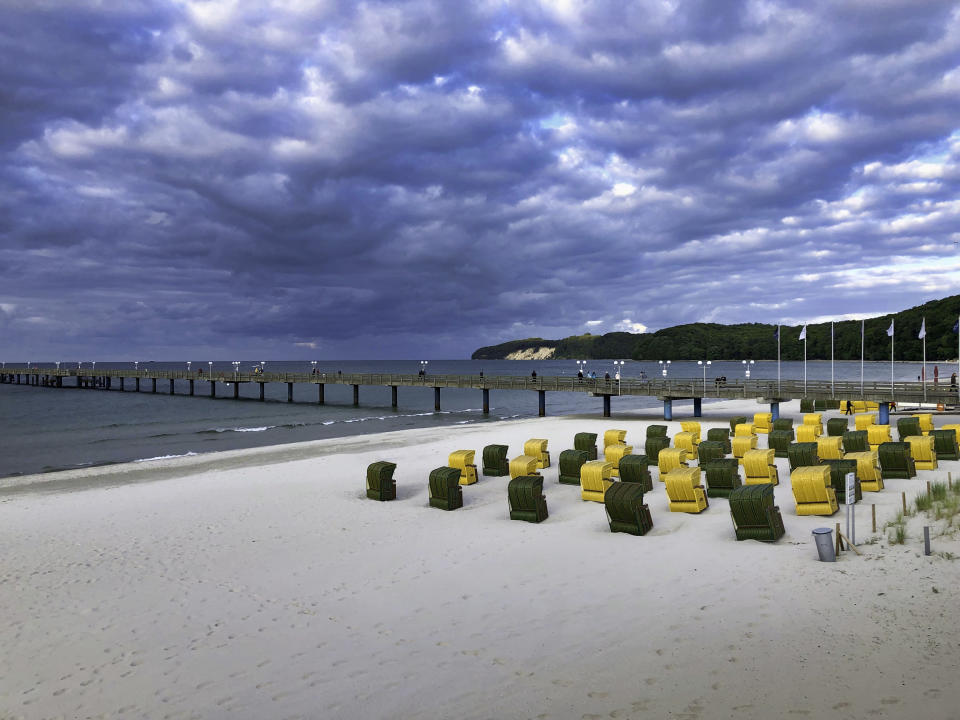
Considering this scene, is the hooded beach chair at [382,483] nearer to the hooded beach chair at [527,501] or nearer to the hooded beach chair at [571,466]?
the hooded beach chair at [527,501]

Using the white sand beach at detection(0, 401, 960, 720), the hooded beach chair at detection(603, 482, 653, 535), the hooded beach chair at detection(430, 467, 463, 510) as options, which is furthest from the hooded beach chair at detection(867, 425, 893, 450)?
the hooded beach chair at detection(430, 467, 463, 510)

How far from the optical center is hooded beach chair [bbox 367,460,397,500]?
64.4ft

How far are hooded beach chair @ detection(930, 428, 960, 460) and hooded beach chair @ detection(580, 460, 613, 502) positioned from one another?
13.7 metres

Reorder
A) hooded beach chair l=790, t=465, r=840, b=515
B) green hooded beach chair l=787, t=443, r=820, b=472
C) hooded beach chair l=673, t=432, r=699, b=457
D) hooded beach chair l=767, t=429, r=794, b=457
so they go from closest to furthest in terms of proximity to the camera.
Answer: hooded beach chair l=790, t=465, r=840, b=515 < green hooded beach chair l=787, t=443, r=820, b=472 < hooded beach chair l=767, t=429, r=794, b=457 < hooded beach chair l=673, t=432, r=699, b=457

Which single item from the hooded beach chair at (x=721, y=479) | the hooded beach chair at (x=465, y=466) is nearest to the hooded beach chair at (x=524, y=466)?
the hooded beach chair at (x=465, y=466)

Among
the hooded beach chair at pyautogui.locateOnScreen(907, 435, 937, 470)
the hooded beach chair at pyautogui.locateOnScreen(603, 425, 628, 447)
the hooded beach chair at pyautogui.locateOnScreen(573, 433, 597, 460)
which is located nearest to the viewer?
the hooded beach chair at pyautogui.locateOnScreen(907, 435, 937, 470)

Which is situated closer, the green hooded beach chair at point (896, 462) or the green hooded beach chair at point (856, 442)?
the green hooded beach chair at point (896, 462)

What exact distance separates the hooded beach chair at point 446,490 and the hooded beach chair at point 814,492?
8.68 metres

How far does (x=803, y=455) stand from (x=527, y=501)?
9.79 metres

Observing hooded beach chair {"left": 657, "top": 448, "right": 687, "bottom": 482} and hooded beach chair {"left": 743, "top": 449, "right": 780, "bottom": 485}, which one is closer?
hooded beach chair {"left": 743, "top": 449, "right": 780, "bottom": 485}

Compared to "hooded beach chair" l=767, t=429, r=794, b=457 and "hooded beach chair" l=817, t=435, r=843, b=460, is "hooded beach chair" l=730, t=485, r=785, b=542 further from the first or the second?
"hooded beach chair" l=767, t=429, r=794, b=457

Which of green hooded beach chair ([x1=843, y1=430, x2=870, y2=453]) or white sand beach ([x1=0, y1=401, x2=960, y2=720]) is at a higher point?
green hooded beach chair ([x1=843, y1=430, x2=870, y2=453])

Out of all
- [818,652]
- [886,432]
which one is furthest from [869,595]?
[886,432]

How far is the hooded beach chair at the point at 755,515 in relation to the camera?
13.1 metres
